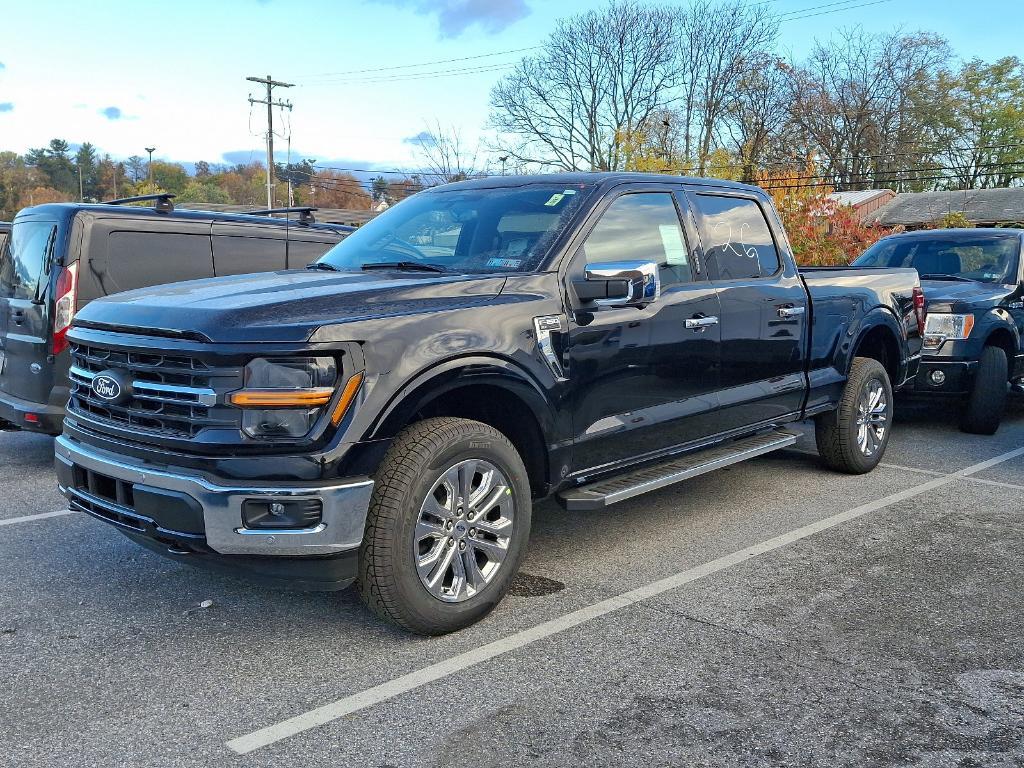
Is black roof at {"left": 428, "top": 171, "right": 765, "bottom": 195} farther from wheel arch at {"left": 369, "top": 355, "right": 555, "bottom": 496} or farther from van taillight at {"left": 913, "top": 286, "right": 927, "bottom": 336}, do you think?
van taillight at {"left": 913, "top": 286, "right": 927, "bottom": 336}

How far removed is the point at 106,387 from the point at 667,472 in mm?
2705

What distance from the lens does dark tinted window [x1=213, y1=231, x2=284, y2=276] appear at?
7.66m

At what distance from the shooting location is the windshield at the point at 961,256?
9.04 m

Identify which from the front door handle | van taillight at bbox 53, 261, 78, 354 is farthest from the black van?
the front door handle

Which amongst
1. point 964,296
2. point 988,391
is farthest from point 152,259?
point 988,391

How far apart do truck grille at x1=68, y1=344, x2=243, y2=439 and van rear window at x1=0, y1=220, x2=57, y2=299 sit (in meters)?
3.07

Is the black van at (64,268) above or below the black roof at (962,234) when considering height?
below

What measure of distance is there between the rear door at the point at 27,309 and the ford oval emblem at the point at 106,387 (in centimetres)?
Result: 289

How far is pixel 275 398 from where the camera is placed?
3406 millimetres

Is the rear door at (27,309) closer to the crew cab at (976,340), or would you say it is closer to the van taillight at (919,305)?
the van taillight at (919,305)

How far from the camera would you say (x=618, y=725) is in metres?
3.12

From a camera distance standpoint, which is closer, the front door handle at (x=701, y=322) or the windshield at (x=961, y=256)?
the front door handle at (x=701, y=322)

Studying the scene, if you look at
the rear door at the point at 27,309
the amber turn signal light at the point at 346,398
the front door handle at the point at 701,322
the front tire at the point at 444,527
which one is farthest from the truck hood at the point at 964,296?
the rear door at the point at 27,309

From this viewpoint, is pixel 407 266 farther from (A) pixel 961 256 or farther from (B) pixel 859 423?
(A) pixel 961 256
